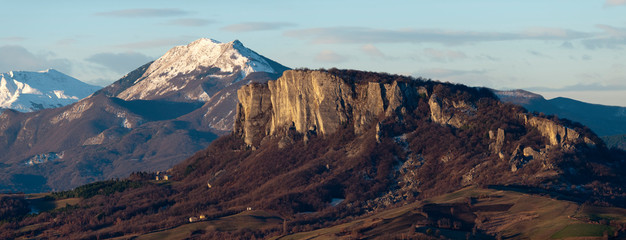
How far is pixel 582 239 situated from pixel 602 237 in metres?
3.37

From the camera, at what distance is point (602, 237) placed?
199 metres

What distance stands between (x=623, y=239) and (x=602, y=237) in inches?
141

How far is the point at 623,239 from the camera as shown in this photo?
19762cm

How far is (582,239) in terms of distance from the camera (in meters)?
200

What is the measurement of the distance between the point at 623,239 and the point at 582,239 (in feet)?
22.4
